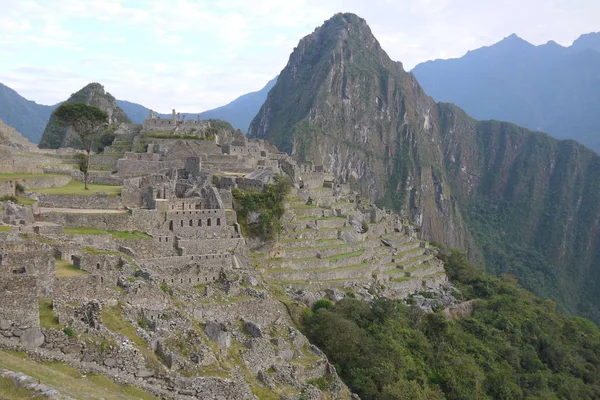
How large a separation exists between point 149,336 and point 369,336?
16758 mm

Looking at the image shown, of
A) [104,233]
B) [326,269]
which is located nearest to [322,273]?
[326,269]

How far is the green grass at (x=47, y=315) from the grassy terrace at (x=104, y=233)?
7.68 meters

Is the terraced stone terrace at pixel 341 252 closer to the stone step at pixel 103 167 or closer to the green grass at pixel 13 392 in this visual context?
the stone step at pixel 103 167

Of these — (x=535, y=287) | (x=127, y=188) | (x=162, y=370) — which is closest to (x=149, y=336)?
(x=162, y=370)

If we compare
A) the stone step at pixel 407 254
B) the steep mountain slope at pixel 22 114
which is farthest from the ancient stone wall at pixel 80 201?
the steep mountain slope at pixel 22 114

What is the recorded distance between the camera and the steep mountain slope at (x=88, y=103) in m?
70.9

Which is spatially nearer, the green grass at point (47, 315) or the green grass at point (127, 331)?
the green grass at point (47, 315)

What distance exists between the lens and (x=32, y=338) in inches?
509

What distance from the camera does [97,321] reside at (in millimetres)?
14883

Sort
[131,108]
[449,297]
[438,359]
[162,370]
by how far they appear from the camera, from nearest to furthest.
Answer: [162,370], [438,359], [449,297], [131,108]

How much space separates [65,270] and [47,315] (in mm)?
3138

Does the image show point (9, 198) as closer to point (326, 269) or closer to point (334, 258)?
point (326, 269)

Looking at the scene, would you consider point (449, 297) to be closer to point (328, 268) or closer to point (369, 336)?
point (328, 268)

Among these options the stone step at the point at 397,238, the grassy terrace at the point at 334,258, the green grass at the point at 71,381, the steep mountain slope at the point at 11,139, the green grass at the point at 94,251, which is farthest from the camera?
the stone step at the point at 397,238
